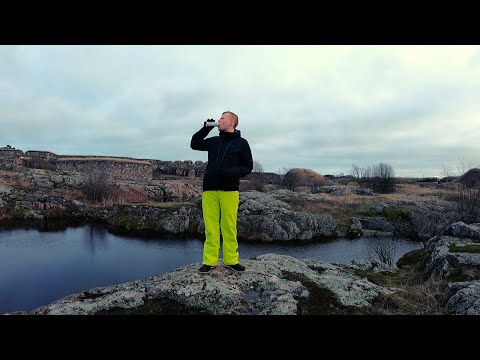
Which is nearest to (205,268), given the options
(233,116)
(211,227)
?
(211,227)

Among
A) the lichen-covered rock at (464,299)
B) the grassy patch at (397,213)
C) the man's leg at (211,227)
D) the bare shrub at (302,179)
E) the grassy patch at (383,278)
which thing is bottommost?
the grassy patch at (397,213)

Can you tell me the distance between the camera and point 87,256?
19500 millimetres

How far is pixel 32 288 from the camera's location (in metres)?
13.9

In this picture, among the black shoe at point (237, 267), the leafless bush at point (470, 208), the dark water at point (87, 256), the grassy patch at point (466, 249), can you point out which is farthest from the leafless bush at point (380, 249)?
the black shoe at point (237, 267)

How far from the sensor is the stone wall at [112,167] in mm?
60281

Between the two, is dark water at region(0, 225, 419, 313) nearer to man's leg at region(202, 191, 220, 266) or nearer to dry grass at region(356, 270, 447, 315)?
man's leg at region(202, 191, 220, 266)

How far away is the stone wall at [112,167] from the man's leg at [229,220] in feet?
181

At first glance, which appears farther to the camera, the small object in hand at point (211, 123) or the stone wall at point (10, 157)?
the stone wall at point (10, 157)

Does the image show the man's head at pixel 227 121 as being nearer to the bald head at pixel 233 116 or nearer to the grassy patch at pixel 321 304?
the bald head at pixel 233 116

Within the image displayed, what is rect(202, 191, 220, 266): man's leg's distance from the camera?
582 cm

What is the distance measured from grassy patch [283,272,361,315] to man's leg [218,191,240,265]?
5.07ft

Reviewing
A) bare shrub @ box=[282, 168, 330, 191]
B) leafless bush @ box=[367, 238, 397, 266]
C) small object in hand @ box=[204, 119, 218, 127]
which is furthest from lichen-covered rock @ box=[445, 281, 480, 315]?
bare shrub @ box=[282, 168, 330, 191]
